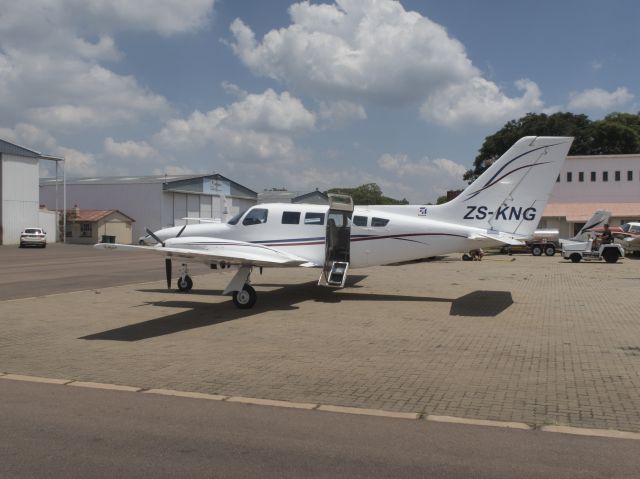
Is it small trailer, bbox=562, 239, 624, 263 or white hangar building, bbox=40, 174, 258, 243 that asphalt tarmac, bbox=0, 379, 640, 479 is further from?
white hangar building, bbox=40, 174, 258, 243

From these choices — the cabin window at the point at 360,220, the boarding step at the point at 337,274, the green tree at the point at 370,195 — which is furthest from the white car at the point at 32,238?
the green tree at the point at 370,195

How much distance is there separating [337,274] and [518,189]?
505 centimetres

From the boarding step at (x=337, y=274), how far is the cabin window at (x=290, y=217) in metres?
1.59

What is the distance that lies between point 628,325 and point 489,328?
9.24 feet

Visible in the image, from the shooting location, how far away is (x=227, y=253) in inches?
530

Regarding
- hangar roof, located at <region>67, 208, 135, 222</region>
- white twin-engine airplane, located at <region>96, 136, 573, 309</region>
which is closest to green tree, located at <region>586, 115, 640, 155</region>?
hangar roof, located at <region>67, 208, 135, 222</region>

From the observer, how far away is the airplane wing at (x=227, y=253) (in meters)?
13.0

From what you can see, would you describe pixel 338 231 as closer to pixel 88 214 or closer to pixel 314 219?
pixel 314 219

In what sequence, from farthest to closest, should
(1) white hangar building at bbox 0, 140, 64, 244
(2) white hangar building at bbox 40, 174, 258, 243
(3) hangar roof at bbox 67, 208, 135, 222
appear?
1. (2) white hangar building at bbox 40, 174, 258, 243
2. (3) hangar roof at bbox 67, 208, 135, 222
3. (1) white hangar building at bbox 0, 140, 64, 244

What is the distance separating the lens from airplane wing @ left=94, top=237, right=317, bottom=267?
13.0 metres

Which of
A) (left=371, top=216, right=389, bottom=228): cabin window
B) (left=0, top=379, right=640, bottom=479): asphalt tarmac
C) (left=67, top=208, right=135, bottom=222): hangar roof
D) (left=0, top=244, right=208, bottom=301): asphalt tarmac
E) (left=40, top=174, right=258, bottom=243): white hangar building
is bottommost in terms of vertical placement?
(left=0, top=379, right=640, bottom=479): asphalt tarmac

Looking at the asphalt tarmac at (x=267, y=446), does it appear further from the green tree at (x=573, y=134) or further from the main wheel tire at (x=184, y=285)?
the green tree at (x=573, y=134)

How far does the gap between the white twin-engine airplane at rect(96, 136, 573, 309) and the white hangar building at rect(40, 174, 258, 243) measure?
45.0 m

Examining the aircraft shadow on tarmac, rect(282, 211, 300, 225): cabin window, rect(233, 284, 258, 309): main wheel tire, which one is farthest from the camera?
rect(282, 211, 300, 225): cabin window
